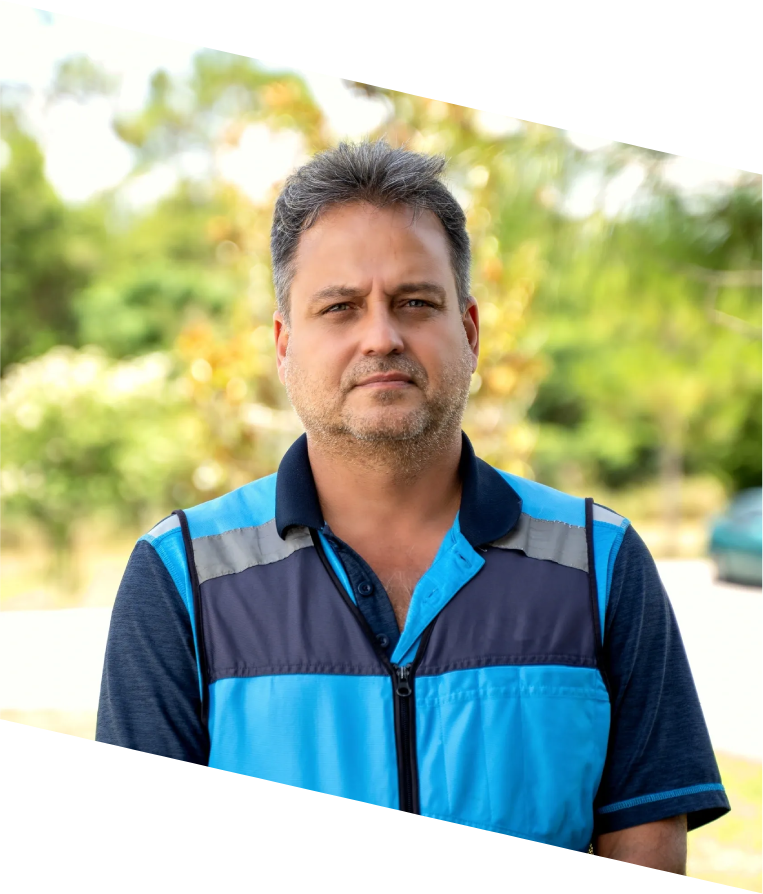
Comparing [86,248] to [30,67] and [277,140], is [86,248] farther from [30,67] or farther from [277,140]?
[277,140]

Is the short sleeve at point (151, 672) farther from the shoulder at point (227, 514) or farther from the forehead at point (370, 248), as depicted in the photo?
the forehead at point (370, 248)

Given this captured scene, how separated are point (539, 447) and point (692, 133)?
8112mm

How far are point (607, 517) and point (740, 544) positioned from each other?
6.72m

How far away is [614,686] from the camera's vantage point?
124 cm

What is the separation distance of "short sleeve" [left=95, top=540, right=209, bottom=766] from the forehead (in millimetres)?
411

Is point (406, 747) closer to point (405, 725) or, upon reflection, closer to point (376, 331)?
point (405, 725)

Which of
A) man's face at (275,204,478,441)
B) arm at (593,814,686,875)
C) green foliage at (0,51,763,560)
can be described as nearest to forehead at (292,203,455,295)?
man's face at (275,204,478,441)

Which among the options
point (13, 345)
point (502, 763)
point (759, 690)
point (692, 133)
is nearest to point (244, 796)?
point (502, 763)

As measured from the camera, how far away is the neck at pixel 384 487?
52.2 inches

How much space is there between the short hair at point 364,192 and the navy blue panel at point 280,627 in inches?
14.8

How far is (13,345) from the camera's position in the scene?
322 inches

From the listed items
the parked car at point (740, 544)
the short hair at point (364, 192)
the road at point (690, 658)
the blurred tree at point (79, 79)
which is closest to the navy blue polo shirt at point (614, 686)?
the short hair at point (364, 192)

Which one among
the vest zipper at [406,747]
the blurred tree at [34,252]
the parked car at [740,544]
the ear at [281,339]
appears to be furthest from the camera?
the blurred tree at [34,252]

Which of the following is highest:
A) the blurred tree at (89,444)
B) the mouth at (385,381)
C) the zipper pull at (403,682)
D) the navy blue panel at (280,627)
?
the blurred tree at (89,444)
